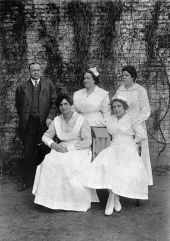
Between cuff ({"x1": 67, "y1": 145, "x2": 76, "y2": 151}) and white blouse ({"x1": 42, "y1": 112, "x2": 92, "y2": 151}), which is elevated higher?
white blouse ({"x1": 42, "y1": 112, "x2": 92, "y2": 151})

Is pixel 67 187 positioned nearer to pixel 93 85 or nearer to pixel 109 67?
pixel 93 85

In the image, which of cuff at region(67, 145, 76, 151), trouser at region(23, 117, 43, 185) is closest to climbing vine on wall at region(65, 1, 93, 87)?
trouser at region(23, 117, 43, 185)

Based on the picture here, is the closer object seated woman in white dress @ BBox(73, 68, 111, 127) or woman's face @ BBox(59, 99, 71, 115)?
woman's face @ BBox(59, 99, 71, 115)

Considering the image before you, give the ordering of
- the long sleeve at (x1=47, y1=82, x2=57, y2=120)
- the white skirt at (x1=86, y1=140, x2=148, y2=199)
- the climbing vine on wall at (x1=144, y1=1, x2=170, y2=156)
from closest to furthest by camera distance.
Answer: the white skirt at (x1=86, y1=140, x2=148, y2=199), the long sleeve at (x1=47, y1=82, x2=57, y2=120), the climbing vine on wall at (x1=144, y1=1, x2=170, y2=156)

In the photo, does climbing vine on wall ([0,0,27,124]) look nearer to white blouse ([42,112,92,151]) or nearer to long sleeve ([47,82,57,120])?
long sleeve ([47,82,57,120])

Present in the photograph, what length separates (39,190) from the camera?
4559mm

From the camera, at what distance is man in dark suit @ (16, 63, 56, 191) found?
5355mm

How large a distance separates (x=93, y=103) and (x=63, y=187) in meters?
1.34

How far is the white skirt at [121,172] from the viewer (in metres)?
4.43

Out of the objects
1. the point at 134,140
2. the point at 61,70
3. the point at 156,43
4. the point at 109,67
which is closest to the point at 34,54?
the point at 61,70

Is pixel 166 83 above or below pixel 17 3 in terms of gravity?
below

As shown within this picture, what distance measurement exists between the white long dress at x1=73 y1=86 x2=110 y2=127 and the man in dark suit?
48 centimetres

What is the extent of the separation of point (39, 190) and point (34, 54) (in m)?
2.87

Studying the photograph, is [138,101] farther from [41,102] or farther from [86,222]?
[86,222]
